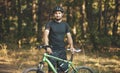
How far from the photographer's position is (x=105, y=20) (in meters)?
27.5

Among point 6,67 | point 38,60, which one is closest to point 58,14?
point 6,67

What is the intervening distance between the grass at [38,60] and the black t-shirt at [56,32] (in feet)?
15.4

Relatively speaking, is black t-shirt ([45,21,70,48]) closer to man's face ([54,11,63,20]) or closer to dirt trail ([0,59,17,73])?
man's face ([54,11,63,20])

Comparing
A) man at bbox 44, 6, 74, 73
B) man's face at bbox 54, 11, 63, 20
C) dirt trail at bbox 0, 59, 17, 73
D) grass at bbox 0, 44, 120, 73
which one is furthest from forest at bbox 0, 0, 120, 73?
man's face at bbox 54, 11, 63, 20

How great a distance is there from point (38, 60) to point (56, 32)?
7.27m

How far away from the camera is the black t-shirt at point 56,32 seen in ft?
28.3

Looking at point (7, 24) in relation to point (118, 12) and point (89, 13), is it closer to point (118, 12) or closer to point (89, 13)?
point (89, 13)

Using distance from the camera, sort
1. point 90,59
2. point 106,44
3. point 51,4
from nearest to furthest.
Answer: point 90,59, point 106,44, point 51,4

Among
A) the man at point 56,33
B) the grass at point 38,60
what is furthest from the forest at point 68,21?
the man at point 56,33

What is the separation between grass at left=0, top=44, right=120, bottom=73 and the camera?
13.9 m

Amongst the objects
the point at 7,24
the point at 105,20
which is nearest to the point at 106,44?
the point at 105,20

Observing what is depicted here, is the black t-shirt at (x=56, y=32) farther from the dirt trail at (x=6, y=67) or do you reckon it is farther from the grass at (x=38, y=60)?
the dirt trail at (x=6, y=67)

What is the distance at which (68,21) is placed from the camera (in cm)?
2836

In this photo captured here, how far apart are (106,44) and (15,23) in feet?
34.1
